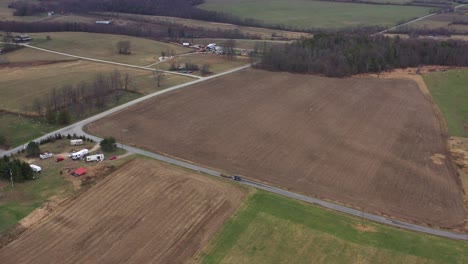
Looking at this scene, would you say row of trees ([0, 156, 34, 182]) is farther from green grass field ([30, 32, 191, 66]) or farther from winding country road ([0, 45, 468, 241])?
green grass field ([30, 32, 191, 66])

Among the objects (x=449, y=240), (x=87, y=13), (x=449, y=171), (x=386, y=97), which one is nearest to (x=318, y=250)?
(x=449, y=240)

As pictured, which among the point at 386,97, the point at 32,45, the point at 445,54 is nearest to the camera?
the point at 386,97

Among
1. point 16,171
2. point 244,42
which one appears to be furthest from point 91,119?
point 244,42

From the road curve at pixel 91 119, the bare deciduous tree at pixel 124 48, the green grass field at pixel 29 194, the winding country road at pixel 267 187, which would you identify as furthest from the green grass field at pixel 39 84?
the green grass field at pixel 29 194

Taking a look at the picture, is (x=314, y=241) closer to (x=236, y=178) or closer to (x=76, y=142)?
(x=236, y=178)

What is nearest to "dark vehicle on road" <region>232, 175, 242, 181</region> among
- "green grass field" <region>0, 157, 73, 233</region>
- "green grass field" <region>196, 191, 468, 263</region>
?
"green grass field" <region>196, 191, 468, 263</region>

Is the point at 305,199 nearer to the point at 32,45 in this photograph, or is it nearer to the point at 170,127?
the point at 170,127

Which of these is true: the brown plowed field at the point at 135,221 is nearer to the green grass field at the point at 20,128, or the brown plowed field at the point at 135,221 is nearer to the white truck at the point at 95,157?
the white truck at the point at 95,157
